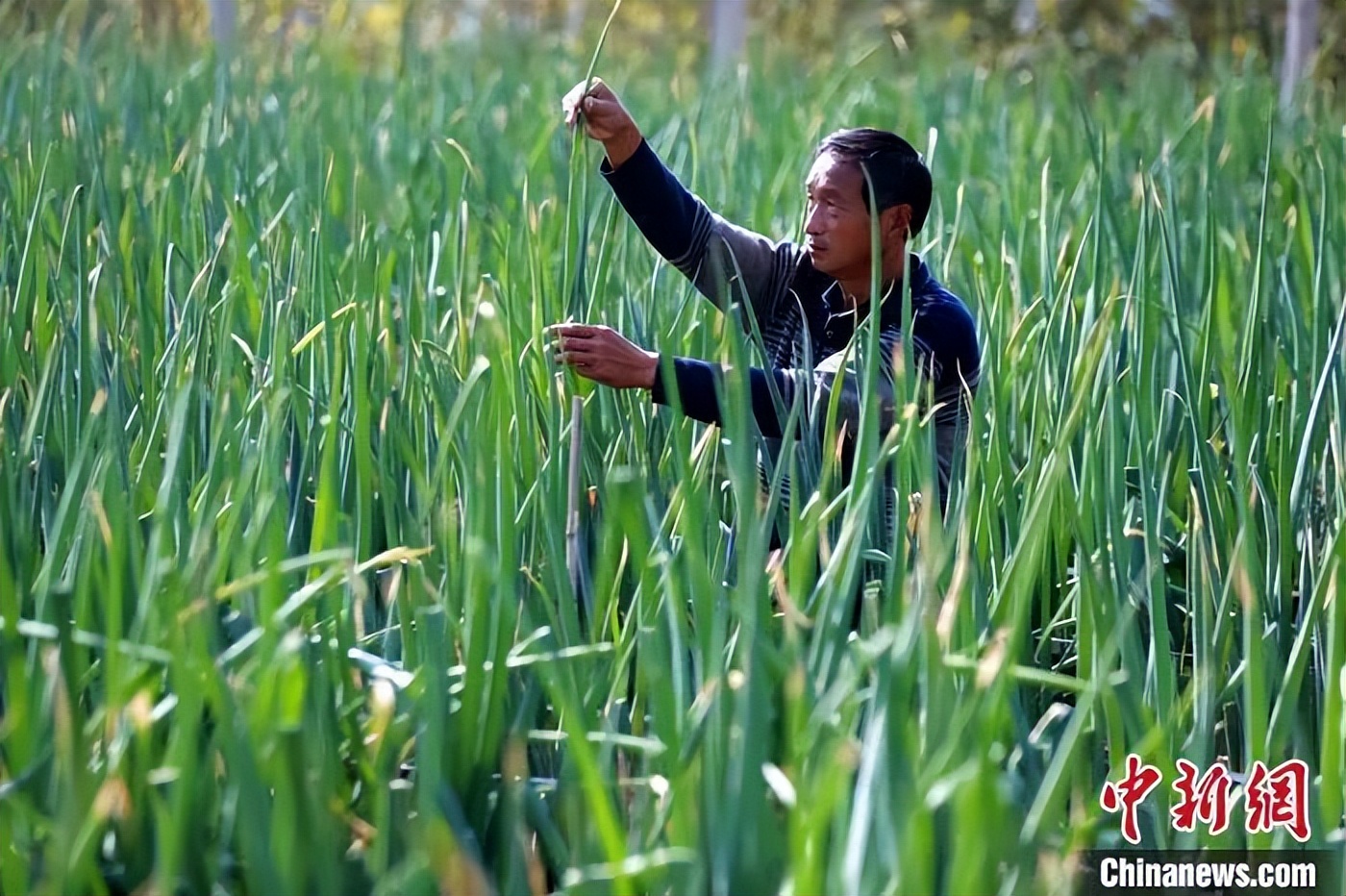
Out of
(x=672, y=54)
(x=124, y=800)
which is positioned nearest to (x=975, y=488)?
(x=124, y=800)

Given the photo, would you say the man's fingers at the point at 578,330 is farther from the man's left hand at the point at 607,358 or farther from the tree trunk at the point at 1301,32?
the tree trunk at the point at 1301,32

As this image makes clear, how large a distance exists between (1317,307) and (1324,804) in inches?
23.6

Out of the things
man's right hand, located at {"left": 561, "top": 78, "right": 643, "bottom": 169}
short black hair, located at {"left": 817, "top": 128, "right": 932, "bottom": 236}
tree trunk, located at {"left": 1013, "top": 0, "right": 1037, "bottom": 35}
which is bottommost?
short black hair, located at {"left": 817, "top": 128, "right": 932, "bottom": 236}

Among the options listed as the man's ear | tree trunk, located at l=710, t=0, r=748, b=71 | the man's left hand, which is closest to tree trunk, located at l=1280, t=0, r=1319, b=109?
tree trunk, located at l=710, t=0, r=748, b=71

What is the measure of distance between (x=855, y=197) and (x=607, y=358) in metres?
0.29

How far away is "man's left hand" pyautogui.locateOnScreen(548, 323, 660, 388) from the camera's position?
3.42ft

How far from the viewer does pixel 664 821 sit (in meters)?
0.68

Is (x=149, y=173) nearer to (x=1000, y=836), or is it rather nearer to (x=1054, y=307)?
(x=1054, y=307)

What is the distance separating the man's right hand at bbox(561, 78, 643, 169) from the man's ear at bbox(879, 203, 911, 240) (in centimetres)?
21

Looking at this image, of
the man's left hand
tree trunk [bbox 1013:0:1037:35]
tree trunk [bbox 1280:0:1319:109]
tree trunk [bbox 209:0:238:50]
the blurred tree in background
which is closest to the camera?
the man's left hand

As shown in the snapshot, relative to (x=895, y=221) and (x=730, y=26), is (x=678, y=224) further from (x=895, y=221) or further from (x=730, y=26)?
(x=730, y=26)

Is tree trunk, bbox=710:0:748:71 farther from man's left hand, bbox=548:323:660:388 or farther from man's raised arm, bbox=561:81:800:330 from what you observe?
man's left hand, bbox=548:323:660:388

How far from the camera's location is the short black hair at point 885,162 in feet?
4.04

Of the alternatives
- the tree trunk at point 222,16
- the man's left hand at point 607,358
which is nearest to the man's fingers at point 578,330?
the man's left hand at point 607,358
